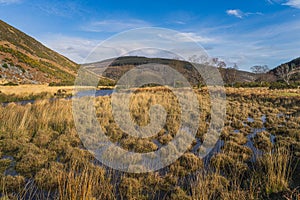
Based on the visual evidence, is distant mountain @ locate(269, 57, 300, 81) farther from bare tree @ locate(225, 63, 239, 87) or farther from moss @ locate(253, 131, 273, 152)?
moss @ locate(253, 131, 273, 152)

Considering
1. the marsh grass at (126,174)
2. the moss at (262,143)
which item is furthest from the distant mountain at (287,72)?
the marsh grass at (126,174)

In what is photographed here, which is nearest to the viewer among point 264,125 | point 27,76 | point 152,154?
point 152,154

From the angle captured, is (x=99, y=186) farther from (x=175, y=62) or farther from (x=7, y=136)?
(x=175, y=62)

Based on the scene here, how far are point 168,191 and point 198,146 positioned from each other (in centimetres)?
268

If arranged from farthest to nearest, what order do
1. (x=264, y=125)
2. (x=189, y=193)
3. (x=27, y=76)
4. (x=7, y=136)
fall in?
(x=27, y=76), (x=264, y=125), (x=7, y=136), (x=189, y=193)

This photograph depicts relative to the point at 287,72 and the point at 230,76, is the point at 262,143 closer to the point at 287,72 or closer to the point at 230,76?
the point at 230,76

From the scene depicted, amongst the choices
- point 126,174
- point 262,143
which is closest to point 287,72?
point 262,143

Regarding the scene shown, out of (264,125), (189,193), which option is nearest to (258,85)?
(264,125)

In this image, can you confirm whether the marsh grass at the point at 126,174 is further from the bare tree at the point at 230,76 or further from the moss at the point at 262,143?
the bare tree at the point at 230,76

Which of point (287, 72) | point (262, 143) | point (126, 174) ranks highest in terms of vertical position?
point (287, 72)

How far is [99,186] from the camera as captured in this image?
10.7 feet

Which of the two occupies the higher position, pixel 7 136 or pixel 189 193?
pixel 7 136

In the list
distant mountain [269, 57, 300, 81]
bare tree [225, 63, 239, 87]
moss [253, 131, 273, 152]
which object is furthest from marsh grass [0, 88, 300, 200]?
distant mountain [269, 57, 300, 81]

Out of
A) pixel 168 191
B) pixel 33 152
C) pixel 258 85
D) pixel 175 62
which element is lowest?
pixel 168 191
